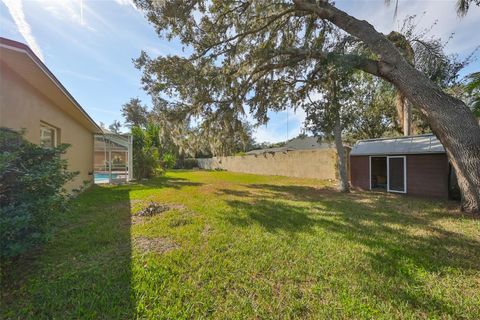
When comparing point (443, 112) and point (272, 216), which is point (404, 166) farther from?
point (272, 216)

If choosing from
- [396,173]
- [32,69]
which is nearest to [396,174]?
[396,173]

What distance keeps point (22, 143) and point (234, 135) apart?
25.9ft

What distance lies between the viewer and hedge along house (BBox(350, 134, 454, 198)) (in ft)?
23.8

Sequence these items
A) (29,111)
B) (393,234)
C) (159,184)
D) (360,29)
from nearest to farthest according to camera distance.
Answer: (393,234), (29,111), (360,29), (159,184)

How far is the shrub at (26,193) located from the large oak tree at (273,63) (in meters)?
5.29

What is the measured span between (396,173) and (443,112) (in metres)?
4.45

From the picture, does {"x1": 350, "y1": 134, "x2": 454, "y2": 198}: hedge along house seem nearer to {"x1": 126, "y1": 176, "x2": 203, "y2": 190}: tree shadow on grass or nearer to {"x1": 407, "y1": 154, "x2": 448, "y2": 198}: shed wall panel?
{"x1": 407, "y1": 154, "x2": 448, "y2": 198}: shed wall panel

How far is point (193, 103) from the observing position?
8.98 meters

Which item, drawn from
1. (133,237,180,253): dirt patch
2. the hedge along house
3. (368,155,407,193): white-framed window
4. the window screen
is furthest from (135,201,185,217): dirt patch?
the window screen

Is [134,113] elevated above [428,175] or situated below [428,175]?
above

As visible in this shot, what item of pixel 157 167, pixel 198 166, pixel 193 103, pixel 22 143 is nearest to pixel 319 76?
pixel 193 103

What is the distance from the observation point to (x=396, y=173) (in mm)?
8953

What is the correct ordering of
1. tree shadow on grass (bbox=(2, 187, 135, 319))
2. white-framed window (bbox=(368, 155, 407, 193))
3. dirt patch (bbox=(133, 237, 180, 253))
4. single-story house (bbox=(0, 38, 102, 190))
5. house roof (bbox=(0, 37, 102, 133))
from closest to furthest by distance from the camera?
tree shadow on grass (bbox=(2, 187, 135, 319)), house roof (bbox=(0, 37, 102, 133)), dirt patch (bbox=(133, 237, 180, 253)), single-story house (bbox=(0, 38, 102, 190)), white-framed window (bbox=(368, 155, 407, 193))

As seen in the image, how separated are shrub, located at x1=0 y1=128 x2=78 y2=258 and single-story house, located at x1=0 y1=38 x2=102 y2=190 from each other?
152 centimetres
